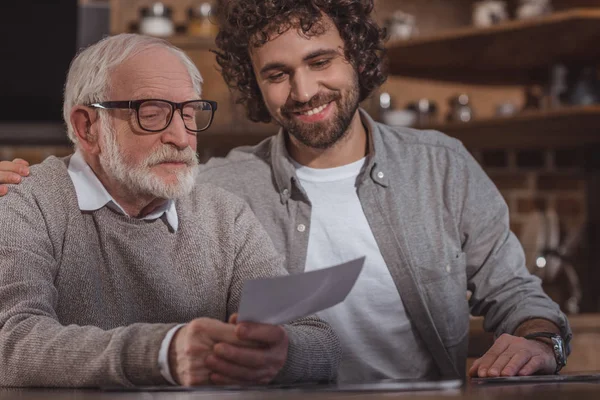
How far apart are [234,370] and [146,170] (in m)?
0.50

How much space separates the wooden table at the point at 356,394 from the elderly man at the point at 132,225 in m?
0.22

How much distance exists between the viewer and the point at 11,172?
1.60 m

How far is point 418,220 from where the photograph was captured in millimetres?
1985

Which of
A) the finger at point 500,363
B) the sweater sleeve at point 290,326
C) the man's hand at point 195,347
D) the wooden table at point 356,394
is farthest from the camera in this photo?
the finger at point 500,363

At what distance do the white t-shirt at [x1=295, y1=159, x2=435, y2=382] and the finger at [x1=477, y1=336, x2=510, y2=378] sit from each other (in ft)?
1.08

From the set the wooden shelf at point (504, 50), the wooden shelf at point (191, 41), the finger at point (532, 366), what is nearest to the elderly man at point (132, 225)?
the finger at point (532, 366)

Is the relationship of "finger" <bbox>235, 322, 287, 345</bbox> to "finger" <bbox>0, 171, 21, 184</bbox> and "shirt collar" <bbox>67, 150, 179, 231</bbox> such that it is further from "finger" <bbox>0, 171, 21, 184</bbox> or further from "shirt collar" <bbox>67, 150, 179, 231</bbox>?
"finger" <bbox>0, 171, 21, 184</bbox>

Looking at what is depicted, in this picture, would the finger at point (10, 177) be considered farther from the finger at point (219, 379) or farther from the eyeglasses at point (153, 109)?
the finger at point (219, 379)

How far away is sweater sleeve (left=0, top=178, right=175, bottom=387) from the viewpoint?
1.24 meters

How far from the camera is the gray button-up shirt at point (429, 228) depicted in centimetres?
192

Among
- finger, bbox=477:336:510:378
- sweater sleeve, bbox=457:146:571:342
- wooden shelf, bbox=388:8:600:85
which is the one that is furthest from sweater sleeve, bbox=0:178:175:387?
wooden shelf, bbox=388:8:600:85

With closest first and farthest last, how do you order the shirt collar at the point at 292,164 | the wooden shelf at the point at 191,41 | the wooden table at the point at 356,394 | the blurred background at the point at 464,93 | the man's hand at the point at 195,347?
the wooden table at the point at 356,394 → the man's hand at the point at 195,347 → the shirt collar at the point at 292,164 → the blurred background at the point at 464,93 → the wooden shelf at the point at 191,41

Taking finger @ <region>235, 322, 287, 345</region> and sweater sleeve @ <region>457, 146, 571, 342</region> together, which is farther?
sweater sleeve @ <region>457, 146, 571, 342</region>

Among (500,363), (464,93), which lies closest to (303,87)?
(500,363)
